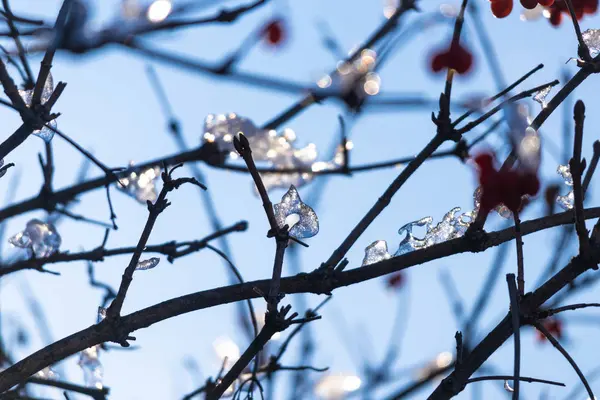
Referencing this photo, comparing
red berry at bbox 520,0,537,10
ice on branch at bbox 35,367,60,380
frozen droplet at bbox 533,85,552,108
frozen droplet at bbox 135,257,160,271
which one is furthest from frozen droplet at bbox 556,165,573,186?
ice on branch at bbox 35,367,60,380

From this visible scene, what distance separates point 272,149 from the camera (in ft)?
8.70

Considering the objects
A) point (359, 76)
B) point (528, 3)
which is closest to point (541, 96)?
point (528, 3)

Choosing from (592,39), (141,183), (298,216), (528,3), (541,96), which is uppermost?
(141,183)

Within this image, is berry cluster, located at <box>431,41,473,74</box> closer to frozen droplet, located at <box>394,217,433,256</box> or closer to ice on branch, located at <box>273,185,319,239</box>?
frozen droplet, located at <box>394,217,433,256</box>

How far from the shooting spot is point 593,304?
1.39 m

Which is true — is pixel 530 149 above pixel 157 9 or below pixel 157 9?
below

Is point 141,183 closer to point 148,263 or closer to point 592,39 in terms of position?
point 148,263

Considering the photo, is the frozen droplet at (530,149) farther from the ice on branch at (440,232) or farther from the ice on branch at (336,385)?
the ice on branch at (336,385)

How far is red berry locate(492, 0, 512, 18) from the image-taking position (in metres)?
1.89

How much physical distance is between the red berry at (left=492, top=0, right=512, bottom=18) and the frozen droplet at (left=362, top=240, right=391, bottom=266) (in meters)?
0.71

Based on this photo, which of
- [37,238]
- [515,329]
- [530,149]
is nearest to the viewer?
[515,329]

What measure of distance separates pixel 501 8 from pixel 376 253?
2.49 ft

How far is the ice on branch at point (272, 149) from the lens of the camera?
8.31 feet

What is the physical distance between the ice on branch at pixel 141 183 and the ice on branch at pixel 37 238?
0.88ft
